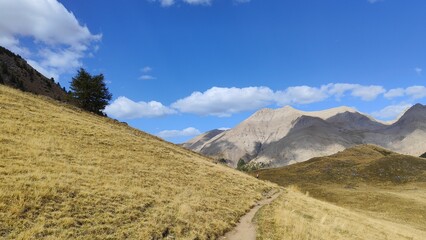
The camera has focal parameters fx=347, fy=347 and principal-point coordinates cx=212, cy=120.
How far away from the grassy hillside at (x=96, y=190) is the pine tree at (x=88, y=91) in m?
33.1

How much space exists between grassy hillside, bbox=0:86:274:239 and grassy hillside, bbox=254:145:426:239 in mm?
11415

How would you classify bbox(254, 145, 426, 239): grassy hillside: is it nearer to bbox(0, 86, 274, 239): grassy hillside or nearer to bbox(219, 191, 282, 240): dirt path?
bbox(219, 191, 282, 240): dirt path

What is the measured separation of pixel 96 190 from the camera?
1950cm

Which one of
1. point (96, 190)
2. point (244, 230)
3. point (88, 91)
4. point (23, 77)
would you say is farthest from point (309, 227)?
point (23, 77)

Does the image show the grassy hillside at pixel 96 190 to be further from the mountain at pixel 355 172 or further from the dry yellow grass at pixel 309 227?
the mountain at pixel 355 172

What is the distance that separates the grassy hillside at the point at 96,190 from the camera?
1487cm

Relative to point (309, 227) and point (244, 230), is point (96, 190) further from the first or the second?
point (309, 227)

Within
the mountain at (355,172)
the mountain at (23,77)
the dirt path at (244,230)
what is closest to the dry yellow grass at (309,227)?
the dirt path at (244,230)

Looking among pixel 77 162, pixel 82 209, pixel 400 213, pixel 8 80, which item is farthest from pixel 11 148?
pixel 8 80

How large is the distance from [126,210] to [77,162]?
31.8 ft

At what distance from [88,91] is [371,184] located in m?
63.3

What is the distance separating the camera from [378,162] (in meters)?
88.7

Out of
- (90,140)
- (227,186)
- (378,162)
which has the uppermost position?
(378,162)

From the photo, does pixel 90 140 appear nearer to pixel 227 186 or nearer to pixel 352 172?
pixel 227 186
